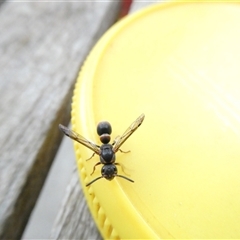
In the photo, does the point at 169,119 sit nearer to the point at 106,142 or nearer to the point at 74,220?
the point at 106,142

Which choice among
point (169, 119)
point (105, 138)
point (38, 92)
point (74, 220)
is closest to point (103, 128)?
point (105, 138)

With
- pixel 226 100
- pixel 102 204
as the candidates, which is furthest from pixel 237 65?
pixel 102 204

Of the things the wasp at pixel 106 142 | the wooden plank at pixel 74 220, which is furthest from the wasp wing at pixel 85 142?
the wooden plank at pixel 74 220

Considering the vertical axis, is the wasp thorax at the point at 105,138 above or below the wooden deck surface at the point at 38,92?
below

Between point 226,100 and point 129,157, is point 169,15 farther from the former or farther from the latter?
point 129,157

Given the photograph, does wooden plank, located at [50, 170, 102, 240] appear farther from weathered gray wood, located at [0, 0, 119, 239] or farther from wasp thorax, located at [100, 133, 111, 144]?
wasp thorax, located at [100, 133, 111, 144]

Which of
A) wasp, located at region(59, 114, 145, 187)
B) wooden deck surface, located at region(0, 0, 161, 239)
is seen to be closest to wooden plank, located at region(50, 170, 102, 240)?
wooden deck surface, located at region(0, 0, 161, 239)

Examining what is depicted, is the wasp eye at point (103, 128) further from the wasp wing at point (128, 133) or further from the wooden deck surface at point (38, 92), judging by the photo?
the wooden deck surface at point (38, 92)
